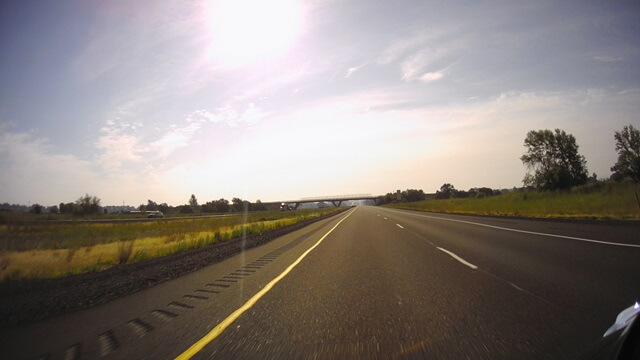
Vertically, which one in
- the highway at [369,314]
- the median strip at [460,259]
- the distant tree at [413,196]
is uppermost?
the distant tree at [413,196]

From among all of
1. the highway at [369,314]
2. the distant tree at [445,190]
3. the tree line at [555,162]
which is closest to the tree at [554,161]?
the tree line at [555,162]

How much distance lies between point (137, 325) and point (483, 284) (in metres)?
5.51

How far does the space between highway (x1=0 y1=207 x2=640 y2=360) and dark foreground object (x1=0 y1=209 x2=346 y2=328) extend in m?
0.53

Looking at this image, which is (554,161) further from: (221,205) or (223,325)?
(221,205)

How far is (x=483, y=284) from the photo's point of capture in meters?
5.55

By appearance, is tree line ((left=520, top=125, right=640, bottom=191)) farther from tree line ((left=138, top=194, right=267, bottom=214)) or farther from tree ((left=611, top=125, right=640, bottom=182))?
tree line ((left=138, top=194, right=267, bottom=214))

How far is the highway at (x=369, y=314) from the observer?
3320 mm

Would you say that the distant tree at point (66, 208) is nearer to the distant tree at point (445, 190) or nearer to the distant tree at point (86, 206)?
the distant tree at point (86, 206)

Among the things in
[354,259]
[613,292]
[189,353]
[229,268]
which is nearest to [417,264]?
[354,259]

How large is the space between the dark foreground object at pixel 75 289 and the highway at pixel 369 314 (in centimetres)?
53

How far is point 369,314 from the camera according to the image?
4379 mm

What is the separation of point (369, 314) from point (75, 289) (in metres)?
6.78

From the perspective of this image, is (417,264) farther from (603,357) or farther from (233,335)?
(603,357)

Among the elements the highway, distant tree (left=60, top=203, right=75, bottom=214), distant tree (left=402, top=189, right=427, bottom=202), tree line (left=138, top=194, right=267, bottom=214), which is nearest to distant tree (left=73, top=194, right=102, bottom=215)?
distant tree (left=60, top=203, right=75, bottom=214)
